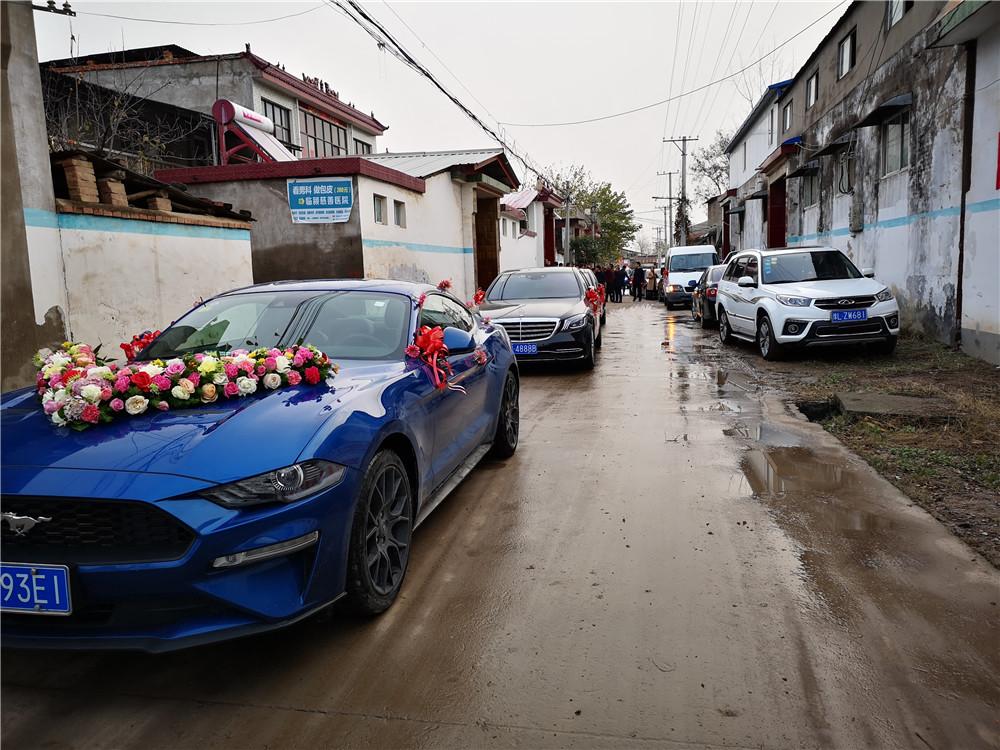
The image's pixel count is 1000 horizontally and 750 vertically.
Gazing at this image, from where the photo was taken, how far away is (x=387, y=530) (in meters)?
3.48

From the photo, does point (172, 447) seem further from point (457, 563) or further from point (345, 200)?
point (345, 200)

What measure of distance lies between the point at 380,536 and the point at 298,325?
5.36ft

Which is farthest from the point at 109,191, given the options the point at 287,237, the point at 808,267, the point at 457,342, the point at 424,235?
the point at 424,235

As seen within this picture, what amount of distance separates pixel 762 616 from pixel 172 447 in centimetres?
265

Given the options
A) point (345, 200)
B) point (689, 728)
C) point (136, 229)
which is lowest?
point (689, 728)

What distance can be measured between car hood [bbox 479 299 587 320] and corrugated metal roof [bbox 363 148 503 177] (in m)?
9.42

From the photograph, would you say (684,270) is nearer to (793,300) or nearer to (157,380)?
(793,300)

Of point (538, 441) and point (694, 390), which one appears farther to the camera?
point (694, 390)

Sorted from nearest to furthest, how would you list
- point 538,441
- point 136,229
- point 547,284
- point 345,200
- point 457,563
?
A: point 457,563, point 538,441, point 136,229, point 547,284, point 345,200

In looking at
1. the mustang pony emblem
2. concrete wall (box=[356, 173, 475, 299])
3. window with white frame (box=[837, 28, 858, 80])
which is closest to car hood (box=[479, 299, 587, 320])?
concrete wall (box=[356, 173, 475, 299])

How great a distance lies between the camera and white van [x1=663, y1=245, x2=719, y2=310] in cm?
2623

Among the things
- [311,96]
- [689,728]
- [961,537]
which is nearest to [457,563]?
[689,728]

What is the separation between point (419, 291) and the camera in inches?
200

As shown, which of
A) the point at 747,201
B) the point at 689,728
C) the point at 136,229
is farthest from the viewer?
the point at 747,201
